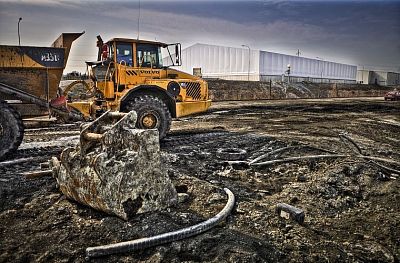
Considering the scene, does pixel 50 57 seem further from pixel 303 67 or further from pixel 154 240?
pixel 303 67

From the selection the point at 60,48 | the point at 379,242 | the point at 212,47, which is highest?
the point at 212,47

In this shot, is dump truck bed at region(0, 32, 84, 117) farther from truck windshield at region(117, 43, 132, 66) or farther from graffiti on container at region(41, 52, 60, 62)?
truck windshield at region(117, 43, 132, 66)

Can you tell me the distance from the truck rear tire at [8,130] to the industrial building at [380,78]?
7701 centimetres

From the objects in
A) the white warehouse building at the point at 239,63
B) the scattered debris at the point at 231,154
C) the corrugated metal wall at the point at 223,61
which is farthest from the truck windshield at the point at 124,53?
the corrugated metal wall at the point at 223,61

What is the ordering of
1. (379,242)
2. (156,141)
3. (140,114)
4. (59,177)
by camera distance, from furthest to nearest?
(140,114) → (59,177) → (156,141) → (379,242)

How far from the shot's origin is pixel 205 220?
330cm

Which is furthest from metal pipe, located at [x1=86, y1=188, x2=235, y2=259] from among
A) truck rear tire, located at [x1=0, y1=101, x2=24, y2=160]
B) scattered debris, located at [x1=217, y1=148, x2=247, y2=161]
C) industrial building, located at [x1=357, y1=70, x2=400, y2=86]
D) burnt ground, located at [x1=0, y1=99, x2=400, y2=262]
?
industrial building, located at [x1=357, y1=70, x2=400, y2=86]

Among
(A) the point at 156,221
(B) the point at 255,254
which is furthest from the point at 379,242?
(A) the point at 156,221

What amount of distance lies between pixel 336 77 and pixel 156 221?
256ft

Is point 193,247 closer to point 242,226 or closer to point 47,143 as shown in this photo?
point 242,226

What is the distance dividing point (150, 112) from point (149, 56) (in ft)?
6.34

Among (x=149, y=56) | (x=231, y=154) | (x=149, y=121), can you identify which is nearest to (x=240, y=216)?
(x=231, y=154)

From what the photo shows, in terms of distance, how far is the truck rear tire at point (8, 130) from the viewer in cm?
562

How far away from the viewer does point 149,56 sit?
8266 mm
